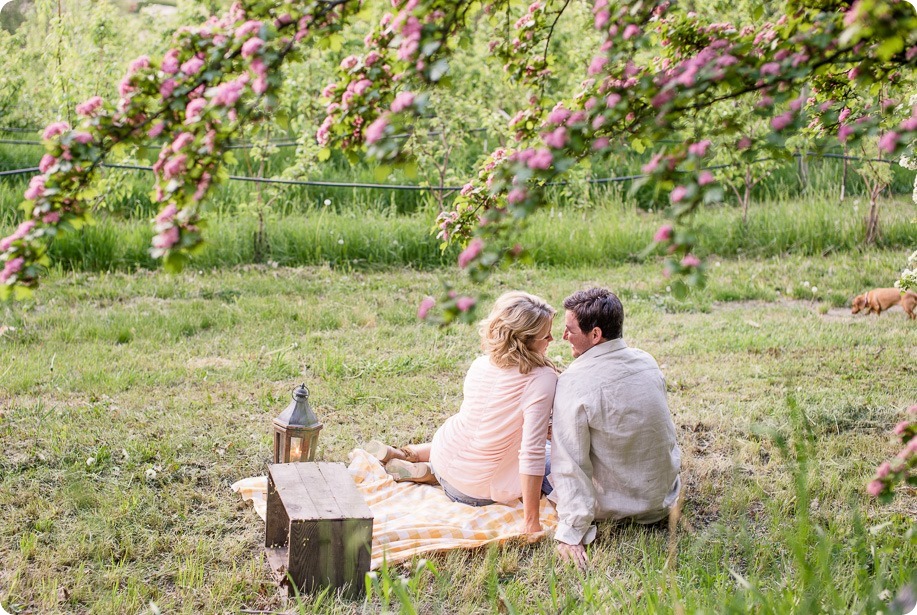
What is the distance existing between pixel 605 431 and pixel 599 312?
0.50 meters

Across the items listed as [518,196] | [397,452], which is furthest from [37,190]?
[397,452]

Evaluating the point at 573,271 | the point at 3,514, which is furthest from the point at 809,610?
the point at 573,271

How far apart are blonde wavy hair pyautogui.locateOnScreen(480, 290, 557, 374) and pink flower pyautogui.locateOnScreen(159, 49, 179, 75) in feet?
6.55

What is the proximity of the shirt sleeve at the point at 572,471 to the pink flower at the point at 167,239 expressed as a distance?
2065 millimetres

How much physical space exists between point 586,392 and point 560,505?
0.49 m

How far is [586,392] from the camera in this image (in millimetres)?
3928

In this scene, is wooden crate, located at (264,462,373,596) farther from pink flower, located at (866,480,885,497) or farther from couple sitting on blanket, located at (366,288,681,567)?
pink flower, located at (866,480,885,497)

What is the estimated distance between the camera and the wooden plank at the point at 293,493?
334cm

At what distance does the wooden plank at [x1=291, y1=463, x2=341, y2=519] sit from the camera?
337 centimetres

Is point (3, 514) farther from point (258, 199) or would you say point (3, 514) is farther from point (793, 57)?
point (258, 199)

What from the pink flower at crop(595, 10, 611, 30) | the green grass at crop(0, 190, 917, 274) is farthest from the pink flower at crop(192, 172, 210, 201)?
the green grass at crop(0, 190, 917, 274)

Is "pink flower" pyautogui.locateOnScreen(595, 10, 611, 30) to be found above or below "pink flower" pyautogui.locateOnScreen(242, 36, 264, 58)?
above

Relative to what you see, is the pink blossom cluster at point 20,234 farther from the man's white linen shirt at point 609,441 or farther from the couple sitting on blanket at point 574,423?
the man's white linen shirt at point 609,441

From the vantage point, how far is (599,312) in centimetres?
394
